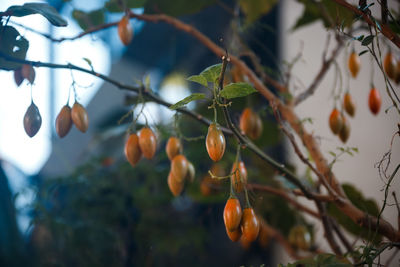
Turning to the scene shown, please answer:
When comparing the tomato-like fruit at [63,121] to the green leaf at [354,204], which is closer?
the tomato-like fruit at [63,121]

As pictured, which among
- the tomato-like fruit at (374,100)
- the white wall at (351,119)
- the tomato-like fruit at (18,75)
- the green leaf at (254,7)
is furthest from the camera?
the green leaf at (254,7)

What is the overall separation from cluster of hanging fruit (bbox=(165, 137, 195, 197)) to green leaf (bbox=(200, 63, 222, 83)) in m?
0.15

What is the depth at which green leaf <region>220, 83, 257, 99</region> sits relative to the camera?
11.7 inches

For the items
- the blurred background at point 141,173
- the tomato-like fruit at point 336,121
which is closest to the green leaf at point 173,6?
the blurred background at point 141,173

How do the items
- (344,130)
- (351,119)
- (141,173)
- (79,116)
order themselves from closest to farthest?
(79,116), (344,130), (351,119), (141,173)

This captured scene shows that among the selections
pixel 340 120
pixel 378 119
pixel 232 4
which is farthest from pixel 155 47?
pixel 340 120

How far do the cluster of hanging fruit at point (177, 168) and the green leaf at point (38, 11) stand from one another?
198mm

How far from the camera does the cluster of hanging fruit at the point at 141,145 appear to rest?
0.42m

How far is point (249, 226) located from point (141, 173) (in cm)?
67

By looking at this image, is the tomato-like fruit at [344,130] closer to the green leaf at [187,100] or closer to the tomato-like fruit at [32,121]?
the green leaf at [187,100]

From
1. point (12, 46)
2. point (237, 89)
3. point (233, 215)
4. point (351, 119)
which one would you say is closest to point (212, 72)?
point (237, 89)

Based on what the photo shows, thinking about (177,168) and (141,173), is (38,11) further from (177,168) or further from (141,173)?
(141,173)

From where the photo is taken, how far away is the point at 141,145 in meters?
0.43

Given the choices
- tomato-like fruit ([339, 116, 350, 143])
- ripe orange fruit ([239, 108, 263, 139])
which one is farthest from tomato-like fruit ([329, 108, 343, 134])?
ripe orange fruit ([239, 108, 263, 139])
